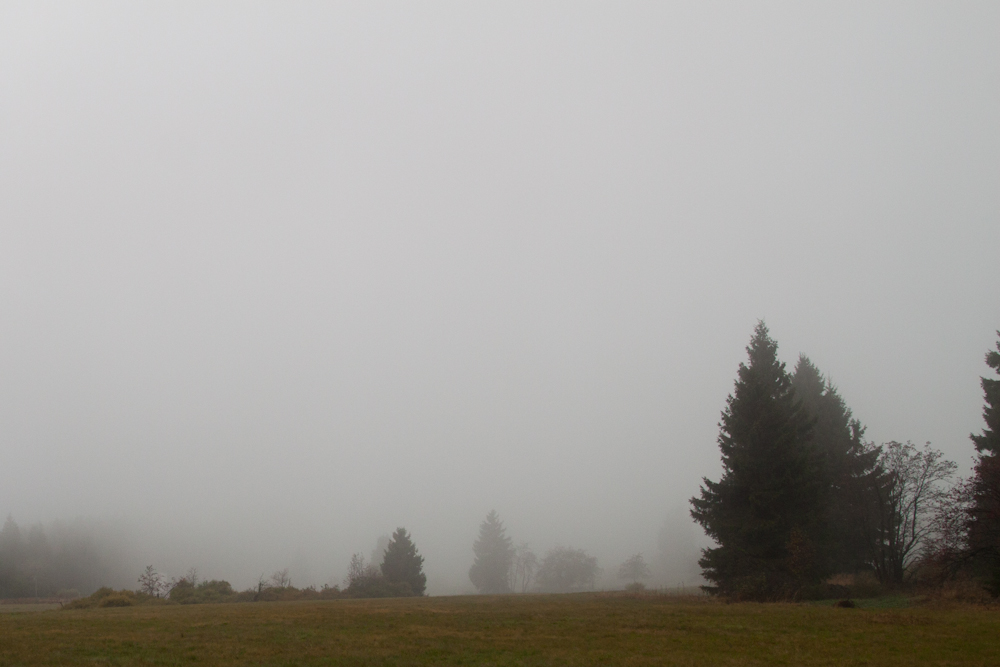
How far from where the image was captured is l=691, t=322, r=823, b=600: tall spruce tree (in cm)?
3089

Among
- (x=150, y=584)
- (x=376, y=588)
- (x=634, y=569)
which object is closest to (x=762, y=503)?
(x=376, y=588)

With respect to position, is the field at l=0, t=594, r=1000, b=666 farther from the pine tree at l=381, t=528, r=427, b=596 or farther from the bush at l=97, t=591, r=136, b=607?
the pine tree at l=381, t=528, r=427, b=596

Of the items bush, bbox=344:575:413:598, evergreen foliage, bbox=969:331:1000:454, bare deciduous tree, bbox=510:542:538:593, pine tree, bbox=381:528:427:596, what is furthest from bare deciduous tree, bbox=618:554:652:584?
evergreen foliage, bbox=969:331:1000:454

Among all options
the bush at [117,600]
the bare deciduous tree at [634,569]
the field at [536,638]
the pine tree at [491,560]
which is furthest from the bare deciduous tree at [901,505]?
the bare deciduous tree at [634,569]

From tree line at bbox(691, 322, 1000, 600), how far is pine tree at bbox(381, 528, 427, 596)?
141ft

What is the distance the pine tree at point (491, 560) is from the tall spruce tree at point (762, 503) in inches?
2679

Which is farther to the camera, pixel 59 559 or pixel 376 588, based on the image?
pixel 59 559

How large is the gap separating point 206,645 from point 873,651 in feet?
63.5

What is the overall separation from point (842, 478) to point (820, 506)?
25.6 ft

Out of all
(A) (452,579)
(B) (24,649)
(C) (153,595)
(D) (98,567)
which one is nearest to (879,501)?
(B) (24,649)

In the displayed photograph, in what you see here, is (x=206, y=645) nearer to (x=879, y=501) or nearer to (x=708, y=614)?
(x=708, y=614)

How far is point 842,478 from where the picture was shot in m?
39.3

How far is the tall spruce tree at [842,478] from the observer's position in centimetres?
3731

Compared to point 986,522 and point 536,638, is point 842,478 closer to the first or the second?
point 986,522
